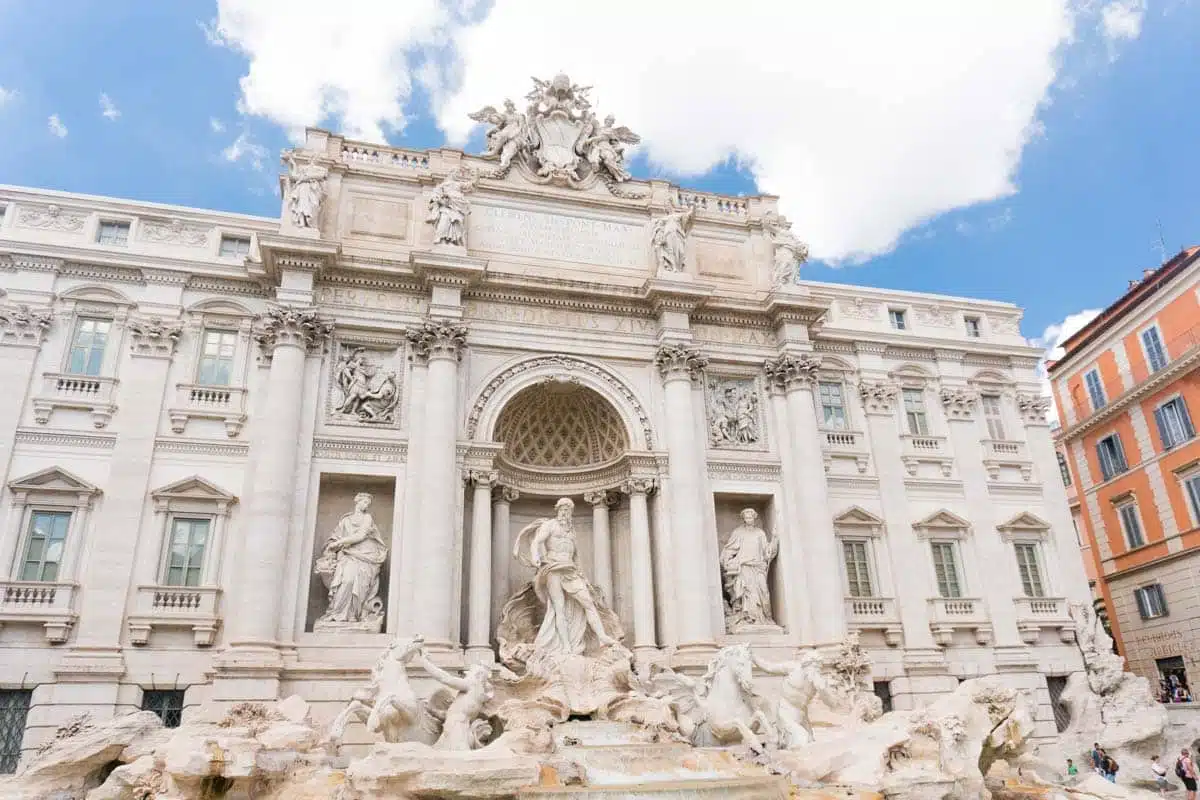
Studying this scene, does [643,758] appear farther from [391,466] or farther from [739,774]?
[391,466]

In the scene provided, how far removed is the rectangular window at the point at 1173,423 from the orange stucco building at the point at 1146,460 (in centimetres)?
3

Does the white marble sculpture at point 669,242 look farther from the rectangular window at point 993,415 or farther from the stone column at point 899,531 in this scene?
the rectangular window at point 993,415

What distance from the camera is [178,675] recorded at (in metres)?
15.4

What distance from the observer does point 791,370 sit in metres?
20.2

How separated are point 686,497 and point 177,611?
1031 cm

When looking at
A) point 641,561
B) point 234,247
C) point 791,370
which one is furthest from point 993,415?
point 234,247

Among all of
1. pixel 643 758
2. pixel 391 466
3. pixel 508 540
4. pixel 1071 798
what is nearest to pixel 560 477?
pixel 508 540

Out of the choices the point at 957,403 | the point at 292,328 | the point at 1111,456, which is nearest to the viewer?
the point at 292,328

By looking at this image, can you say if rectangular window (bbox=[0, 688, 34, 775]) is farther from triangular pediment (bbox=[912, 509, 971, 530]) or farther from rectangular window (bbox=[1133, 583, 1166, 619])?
rectangular window (bbox=[1133, 583, 1166, 619])

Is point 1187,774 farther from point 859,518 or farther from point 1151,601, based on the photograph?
point 1151,601

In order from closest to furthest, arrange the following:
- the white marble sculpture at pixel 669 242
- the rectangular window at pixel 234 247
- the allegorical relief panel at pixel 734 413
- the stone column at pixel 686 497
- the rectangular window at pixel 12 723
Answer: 1. the rectangular window at pixel 12 723
2. the stone column at pixel 686 497
3. the rectangular window at pixel 234 247
4. the allegorical relief panel at pixel 734 413
5. the white marble sculpture at pixel 669 242

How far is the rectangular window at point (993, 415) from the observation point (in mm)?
23281

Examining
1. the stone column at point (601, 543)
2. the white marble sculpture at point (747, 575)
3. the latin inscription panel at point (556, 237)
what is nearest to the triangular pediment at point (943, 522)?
the white marble sculpture at point (747, 575)

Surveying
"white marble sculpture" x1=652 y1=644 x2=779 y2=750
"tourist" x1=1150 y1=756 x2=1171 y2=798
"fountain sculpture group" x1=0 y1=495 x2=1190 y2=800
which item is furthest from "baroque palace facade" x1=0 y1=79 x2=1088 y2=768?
"tourist" x1=1150 y1=756 x2=1171 y2=798
